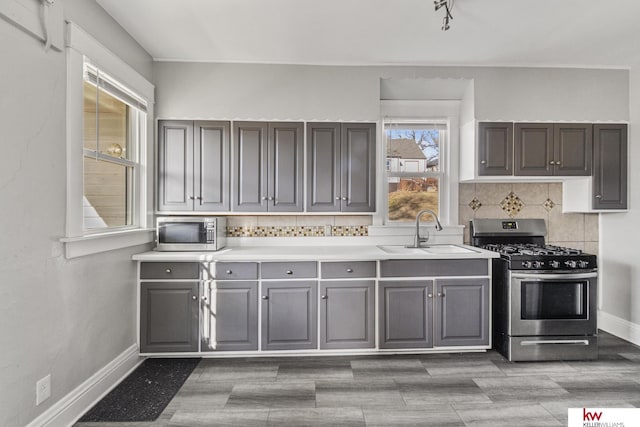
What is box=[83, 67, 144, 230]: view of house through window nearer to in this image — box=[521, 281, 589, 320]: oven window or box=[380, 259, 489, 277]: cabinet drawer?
box=[380, 259, 489, 277]: cabinet drawer

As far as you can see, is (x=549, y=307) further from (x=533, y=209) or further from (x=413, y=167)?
(x=413, y=167)

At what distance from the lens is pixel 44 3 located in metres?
1.92

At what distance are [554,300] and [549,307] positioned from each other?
0.24 feet

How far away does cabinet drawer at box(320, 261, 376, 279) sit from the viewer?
3098 millimetres

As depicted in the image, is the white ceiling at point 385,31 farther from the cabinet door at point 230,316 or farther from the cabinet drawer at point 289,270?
the cabinet door at point 230,316

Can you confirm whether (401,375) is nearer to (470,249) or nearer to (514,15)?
(470,249)

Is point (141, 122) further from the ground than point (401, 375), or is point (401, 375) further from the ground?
point (141, 122)

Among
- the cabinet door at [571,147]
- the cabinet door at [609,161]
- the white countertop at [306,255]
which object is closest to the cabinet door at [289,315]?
the white countertop at [306,255]

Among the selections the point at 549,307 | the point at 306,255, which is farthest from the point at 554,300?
the point at 306,255

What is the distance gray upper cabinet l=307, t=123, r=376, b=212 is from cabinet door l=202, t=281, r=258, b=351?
38.3 inches

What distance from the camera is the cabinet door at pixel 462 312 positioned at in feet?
10.3

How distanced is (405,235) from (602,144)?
2032 mm

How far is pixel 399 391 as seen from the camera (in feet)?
8.41

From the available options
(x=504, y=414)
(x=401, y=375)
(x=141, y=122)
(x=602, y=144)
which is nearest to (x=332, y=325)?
(x=401, y=375)
